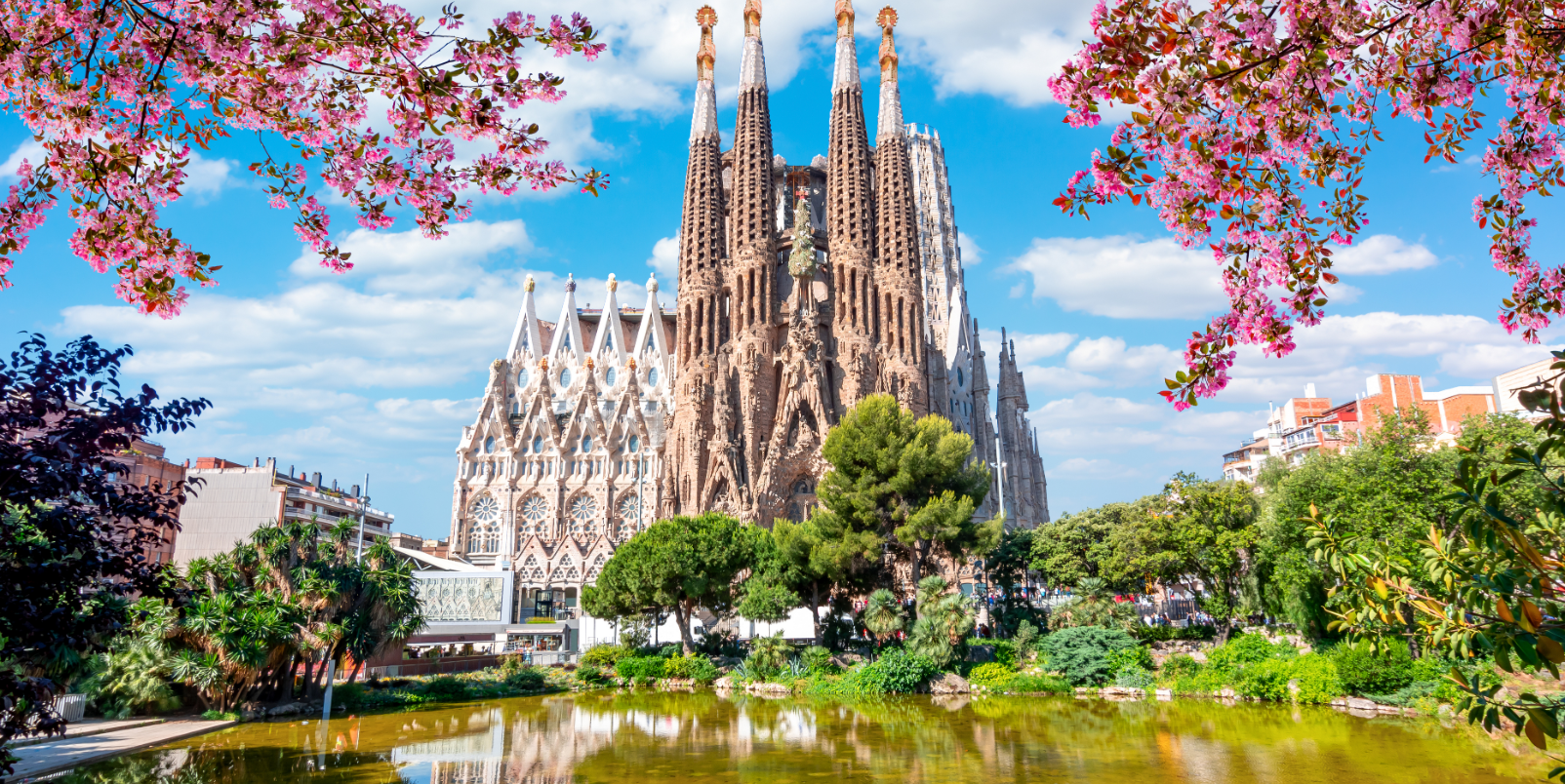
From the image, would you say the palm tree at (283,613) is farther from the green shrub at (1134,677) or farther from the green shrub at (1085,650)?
the green shrub at (1134,677)

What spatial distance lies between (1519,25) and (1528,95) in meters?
0.78

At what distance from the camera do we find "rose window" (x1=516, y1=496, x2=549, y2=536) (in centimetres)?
5381

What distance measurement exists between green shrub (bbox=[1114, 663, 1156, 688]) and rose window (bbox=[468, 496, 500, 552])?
133 feet

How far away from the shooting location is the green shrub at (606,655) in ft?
92.4

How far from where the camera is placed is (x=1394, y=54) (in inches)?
178

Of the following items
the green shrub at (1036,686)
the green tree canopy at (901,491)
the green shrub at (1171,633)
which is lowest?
the green shrub at (1036,686)

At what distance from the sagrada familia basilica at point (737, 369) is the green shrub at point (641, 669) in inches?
603

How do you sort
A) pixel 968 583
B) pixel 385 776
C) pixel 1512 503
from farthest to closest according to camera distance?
pixel 968 583, pixel 1512 503, pixel 385 776

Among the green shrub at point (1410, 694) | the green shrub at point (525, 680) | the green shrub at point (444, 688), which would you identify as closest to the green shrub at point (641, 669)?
the green shrub at point (525, 680)

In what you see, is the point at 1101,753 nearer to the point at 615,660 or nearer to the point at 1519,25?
the point at 1519,25

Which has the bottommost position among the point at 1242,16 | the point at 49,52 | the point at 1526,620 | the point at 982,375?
the point at 1526,620

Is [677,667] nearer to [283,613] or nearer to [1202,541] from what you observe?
[283,613]

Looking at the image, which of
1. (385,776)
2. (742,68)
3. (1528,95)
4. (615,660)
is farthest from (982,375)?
(1528,95)

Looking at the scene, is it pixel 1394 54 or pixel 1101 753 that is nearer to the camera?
pixel 1394 54
